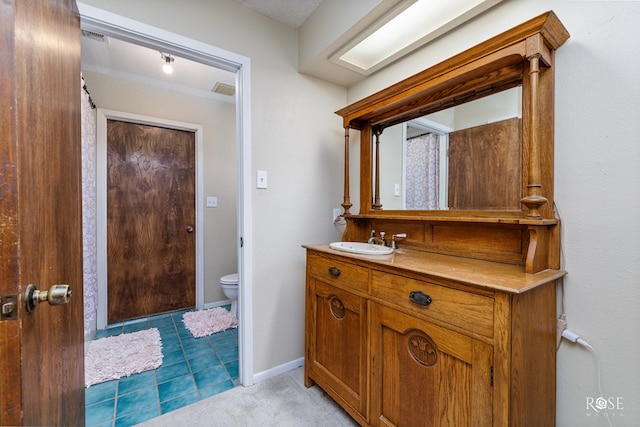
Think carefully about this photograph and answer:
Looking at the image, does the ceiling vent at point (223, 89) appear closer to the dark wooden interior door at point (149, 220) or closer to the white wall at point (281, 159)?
the dark wooden interior door at point (149, 220)

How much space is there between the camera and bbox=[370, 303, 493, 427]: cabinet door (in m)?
→ 0.89

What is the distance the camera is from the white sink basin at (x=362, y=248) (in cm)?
139

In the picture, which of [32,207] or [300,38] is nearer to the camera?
[32,207]

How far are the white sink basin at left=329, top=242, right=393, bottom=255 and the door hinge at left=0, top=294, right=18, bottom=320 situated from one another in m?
1.18

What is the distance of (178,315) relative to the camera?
285cm

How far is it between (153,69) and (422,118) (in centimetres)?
248

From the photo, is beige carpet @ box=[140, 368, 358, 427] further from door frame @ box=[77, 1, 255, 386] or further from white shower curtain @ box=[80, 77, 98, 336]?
white shower curtain @ box=[80, 77, 98, 336]

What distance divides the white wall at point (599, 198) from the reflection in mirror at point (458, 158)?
6.5 inches

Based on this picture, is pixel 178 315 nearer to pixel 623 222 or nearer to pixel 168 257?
pixel 168 257

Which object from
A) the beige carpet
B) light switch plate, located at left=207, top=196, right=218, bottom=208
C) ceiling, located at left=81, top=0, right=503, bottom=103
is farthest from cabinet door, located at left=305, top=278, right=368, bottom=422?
light switch plate, located at left=207, top=196, right=218, bottom=208

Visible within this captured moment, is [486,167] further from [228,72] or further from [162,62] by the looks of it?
[162,62]

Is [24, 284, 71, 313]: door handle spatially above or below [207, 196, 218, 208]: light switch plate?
below

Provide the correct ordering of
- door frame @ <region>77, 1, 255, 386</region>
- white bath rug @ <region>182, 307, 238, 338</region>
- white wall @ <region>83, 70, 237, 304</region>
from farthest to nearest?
white wall @ <region>83, 70, 237, 304</region>, white bath rug @ <region>182, 307, 238, 338</region>, door frame @ <region>77, 1, 255, 386</region>

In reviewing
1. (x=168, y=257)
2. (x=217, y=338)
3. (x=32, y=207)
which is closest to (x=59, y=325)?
(x=32, y=207)
